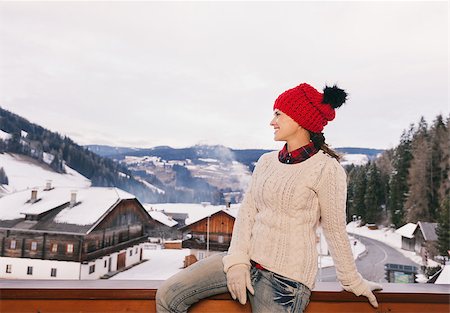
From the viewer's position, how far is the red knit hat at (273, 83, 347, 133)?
0.92 metres

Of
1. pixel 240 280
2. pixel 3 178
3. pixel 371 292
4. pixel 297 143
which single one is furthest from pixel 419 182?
pixel 3 178

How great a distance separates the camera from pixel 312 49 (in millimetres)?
2166

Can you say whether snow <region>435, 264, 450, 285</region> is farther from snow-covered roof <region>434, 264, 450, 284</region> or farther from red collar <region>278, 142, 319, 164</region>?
red collar <region>278, 142, 319, 164</region>

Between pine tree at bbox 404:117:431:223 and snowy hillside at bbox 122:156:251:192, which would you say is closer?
pine tree at bbox 404:117:431:223

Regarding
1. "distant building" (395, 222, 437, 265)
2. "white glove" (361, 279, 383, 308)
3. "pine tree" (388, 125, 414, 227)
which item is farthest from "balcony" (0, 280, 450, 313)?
"pine tree" (388, 125, 414, 227)

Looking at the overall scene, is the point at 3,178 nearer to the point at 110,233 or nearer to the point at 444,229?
the point at 110,233

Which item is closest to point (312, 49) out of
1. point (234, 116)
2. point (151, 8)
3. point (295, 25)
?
point (295, 25)

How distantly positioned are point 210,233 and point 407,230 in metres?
1.20

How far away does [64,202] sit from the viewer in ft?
6.22

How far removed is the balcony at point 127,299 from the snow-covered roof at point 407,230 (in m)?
Answer: 1.12

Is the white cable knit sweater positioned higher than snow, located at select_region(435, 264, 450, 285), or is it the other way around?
the white cable knit sweater

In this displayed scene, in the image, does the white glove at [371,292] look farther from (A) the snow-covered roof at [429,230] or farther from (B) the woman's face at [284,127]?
(A) the snow-covered roof at [429,230]

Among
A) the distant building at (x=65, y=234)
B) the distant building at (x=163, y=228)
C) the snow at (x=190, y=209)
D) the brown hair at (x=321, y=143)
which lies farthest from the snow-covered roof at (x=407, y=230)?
the distant building at (x=65, y=234)

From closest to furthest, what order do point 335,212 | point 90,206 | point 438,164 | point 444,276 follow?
point 335,212
point 444,276
point 90,206
point 438,164
